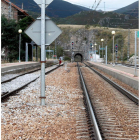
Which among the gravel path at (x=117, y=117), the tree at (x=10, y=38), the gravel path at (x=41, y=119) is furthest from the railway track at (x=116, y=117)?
the tree at (x=10, y=38)

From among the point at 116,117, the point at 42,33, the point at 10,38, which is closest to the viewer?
the point at 116,117

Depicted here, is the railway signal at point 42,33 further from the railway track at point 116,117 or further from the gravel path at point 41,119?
the railway track at point 116,117

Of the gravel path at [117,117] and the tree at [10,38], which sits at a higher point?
the tree at [10,38]

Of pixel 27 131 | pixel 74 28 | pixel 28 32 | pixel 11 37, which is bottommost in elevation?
pixel 27 131

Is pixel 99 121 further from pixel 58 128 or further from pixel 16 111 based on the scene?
pixel 16 111

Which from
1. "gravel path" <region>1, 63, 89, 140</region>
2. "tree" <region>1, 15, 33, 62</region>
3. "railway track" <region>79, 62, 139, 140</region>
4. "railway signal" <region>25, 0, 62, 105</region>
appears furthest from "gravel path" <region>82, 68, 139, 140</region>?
"tree" <region>1, 15, 33, 62</region>

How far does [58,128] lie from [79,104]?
111 inches

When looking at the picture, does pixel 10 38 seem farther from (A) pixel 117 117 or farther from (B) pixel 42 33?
(A) pixel 117 117

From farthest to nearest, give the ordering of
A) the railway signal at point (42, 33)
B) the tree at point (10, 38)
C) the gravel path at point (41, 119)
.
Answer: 1. the tree at point (10, 38)
2. the railway signal at point (42, 33)
3. the gravel path at point (41, 119)

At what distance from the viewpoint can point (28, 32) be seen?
848cm

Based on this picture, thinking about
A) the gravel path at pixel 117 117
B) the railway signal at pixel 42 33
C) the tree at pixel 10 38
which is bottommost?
the gravel path at pixel 117 117

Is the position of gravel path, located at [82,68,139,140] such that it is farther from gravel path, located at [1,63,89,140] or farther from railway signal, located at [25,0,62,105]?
railway signal, located at [25,0,62,105]

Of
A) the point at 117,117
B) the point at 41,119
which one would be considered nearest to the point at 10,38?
the point at 41,119

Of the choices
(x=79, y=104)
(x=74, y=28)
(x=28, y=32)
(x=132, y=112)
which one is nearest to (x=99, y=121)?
(x=132, y=112)
